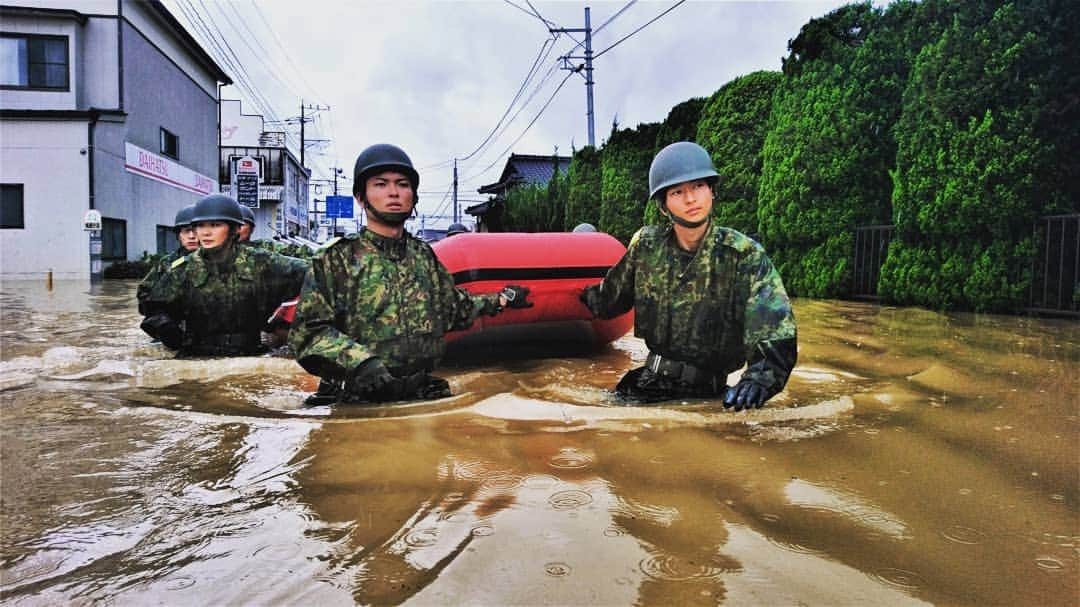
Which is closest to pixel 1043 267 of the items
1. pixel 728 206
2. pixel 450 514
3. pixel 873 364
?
pixel 873 364

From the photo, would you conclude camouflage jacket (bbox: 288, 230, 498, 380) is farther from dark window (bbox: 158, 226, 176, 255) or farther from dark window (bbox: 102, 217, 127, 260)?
dark window (bbox: 158, 226, 176, 255)

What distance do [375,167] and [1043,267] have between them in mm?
7309

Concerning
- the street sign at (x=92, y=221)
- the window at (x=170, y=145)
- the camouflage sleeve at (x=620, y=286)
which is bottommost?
the camouflage sleeve at (x=620, y=286)

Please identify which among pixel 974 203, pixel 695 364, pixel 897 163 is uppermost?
pixel 897 163

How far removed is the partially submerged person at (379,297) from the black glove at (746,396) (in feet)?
4.82

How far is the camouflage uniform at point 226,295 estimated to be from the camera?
4973mm

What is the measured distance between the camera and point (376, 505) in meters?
1.95

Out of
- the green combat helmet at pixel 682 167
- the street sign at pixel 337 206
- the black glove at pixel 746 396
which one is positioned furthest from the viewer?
the street sign at pixel 337 206

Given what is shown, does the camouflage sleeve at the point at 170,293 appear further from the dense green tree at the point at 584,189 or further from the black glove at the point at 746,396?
the dense green tree at the point at 584,189

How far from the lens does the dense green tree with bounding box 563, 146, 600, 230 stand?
19016 mm

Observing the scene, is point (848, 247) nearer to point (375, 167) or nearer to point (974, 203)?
point (974, 203)

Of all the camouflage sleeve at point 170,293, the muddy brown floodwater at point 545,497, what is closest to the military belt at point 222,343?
the camouflage sleeve at point 170,293

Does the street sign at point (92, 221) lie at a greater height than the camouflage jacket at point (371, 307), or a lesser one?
greater

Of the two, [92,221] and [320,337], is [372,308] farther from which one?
[92,221]
